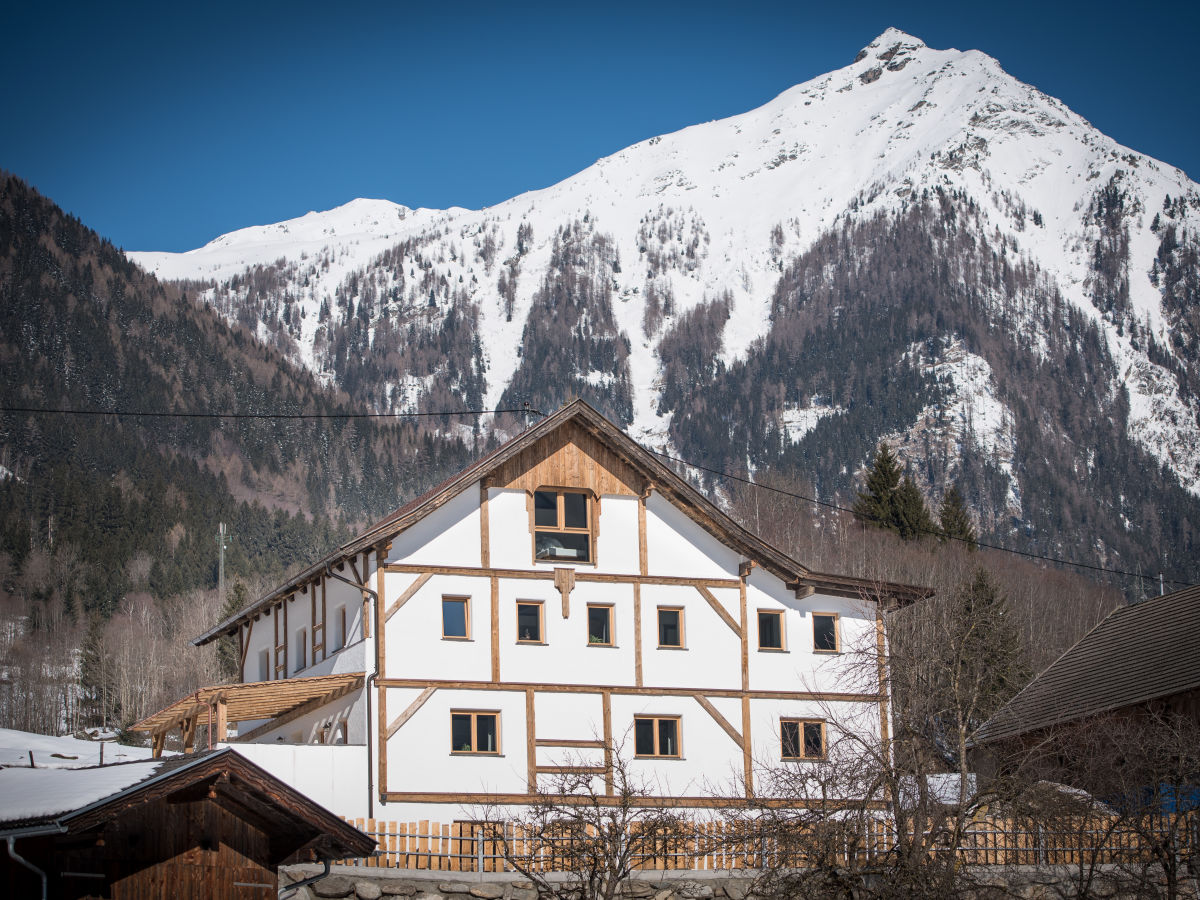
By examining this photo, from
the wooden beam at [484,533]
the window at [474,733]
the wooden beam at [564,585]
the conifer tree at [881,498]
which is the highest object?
the conifer tree at [881,498]

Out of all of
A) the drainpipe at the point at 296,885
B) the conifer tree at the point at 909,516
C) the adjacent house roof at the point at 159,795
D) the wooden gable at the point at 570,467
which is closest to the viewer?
the adjacent house roof at the point at 159,795

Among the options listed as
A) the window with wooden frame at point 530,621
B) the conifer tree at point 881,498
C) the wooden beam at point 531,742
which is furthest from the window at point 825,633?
the conifer tree at point 881,498

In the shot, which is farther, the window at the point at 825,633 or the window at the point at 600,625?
the window at the point at 825,633

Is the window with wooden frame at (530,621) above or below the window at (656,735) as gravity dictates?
above

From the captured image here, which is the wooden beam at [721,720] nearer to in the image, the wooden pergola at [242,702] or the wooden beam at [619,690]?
the wooden beam at [619,690]

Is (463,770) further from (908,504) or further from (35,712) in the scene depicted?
(908,504)

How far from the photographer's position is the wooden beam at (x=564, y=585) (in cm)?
4569

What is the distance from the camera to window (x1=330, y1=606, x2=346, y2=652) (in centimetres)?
4597

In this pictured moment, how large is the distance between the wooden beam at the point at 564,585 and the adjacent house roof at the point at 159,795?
2037 cm

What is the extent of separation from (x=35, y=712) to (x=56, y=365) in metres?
91.4

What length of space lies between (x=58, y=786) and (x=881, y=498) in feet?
311

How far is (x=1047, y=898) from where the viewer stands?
3484cm

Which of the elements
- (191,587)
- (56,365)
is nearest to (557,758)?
(191,587)

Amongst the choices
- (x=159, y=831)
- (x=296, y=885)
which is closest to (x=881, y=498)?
(x=296, y=885)
